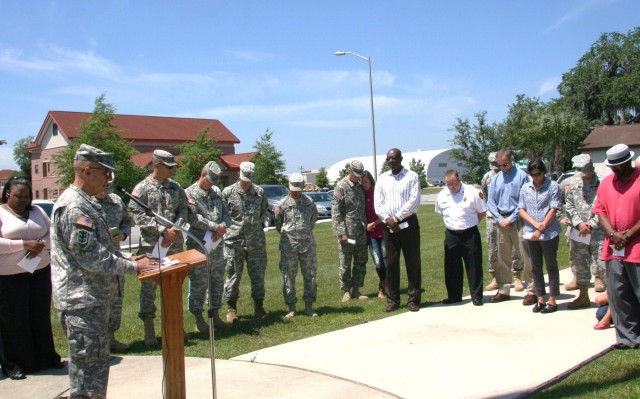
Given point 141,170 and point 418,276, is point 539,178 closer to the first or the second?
point 418,276

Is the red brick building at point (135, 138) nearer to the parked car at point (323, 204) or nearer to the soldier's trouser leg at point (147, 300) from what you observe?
the parked car at point (323, 204)

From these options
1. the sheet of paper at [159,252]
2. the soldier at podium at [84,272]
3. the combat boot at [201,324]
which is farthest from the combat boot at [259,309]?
the soldier at podium at [84,272]

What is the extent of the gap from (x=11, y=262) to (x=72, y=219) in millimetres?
2279

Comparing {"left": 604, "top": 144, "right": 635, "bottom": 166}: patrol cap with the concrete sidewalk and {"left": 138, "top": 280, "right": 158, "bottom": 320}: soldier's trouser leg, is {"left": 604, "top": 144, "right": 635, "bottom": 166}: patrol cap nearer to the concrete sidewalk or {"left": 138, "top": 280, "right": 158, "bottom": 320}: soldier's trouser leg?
the concrete sidewalk

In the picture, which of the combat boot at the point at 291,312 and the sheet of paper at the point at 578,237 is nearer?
the sheet of paper at the point at 578,237

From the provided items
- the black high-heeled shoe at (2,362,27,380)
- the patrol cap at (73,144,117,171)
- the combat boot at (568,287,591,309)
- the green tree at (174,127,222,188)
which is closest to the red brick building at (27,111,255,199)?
the green tree at (174,127,222,188)

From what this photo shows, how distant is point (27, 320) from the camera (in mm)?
5734

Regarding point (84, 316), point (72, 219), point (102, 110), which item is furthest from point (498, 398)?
point (102, 110)

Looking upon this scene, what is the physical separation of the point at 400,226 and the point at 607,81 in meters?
72.1

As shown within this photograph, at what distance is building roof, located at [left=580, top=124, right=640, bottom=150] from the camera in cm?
6074

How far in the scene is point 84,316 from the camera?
3865 millimetres

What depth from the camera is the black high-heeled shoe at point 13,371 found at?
5.57m

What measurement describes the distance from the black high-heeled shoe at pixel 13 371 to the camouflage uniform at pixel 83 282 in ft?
6.97

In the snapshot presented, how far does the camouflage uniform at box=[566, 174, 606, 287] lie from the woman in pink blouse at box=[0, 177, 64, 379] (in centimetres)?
622
